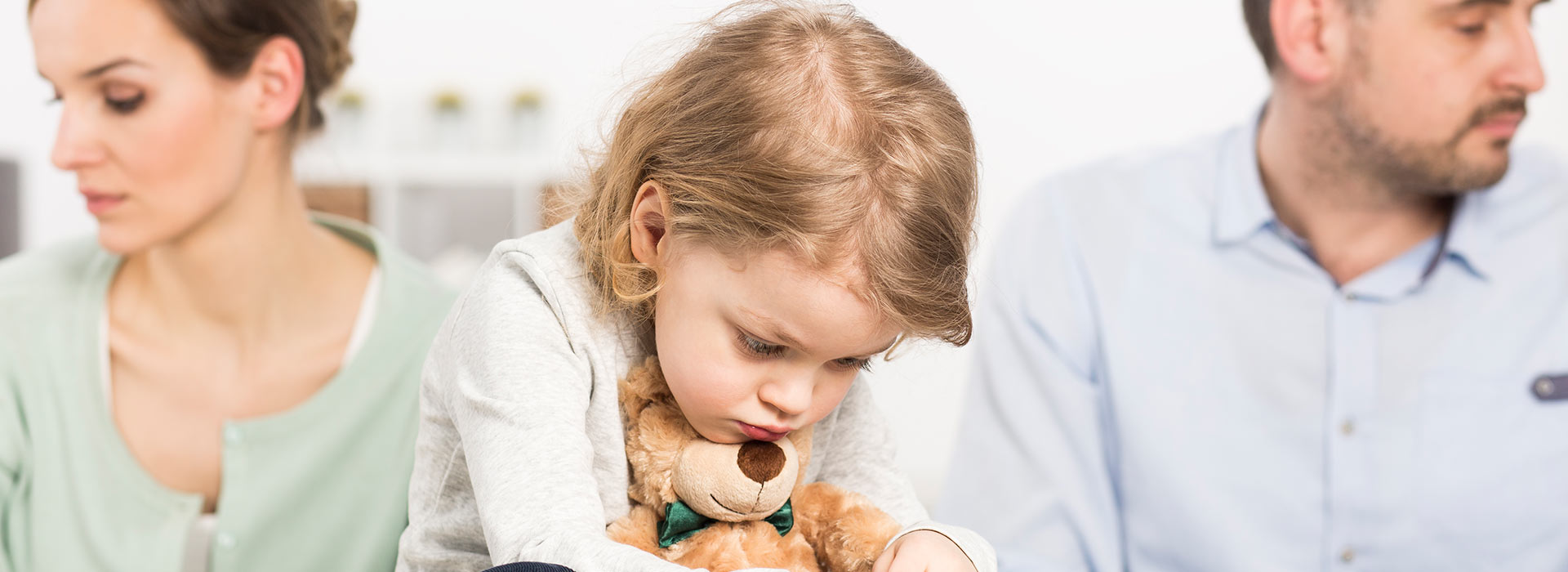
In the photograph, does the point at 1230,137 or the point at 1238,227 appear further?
the point at 1230,137

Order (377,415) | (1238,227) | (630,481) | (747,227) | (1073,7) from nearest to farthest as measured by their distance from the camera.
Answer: (747,227)
(630,481)
(377,415)
(1238,227)
(1073,7)

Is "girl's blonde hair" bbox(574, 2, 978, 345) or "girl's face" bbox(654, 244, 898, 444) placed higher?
"girl's blonde hair" bbox(574, 2, 978, 345)

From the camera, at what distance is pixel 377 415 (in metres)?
1.54

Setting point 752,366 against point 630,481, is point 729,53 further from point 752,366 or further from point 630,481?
point 630,481

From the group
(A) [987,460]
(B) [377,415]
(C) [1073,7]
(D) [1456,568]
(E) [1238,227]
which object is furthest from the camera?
(C) [1073,7]

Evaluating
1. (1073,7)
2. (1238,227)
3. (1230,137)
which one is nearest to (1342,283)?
(1238,227)

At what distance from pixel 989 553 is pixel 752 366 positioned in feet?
0.89

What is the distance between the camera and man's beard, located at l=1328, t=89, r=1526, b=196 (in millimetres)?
1589

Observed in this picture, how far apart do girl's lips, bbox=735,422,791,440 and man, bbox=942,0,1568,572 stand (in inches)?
37.2

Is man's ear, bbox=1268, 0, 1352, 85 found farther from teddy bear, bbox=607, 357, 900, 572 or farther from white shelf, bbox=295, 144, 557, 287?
white shelf, bbox=295, 144, 557, 287

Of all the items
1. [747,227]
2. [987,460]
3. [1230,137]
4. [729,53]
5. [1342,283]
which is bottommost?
[987,460]

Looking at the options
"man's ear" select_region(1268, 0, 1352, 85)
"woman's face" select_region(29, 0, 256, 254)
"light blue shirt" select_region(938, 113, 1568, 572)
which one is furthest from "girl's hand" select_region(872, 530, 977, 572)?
"man's ear" select_region(1268, 0, 1352, 85)

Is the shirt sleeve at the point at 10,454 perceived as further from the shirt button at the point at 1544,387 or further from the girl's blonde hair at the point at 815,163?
the shirt button at the point at 1544,387

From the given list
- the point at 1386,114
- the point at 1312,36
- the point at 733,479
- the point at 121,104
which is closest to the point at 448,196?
the point at 121,104
